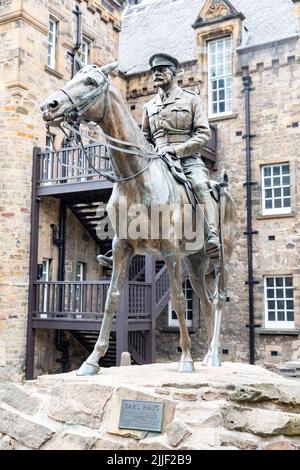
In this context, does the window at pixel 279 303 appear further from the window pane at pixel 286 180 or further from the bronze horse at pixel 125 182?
the bronze horse at pixel 125 182

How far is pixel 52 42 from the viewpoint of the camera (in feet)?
55.2

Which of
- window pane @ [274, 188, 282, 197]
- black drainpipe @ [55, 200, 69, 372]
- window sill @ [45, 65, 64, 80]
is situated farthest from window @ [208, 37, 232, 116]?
black drainpipe @ [55, 200, 69, 372]

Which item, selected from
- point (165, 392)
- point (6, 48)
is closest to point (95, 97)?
point (165, 392)

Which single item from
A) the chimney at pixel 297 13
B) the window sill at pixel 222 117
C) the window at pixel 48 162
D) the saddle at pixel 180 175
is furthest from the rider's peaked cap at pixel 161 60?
the chimney at pixel 297 13

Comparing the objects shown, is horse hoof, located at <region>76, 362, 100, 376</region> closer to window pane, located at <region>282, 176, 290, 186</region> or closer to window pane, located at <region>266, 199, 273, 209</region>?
window pane, located at <region>266, 199, 273, 209</region>

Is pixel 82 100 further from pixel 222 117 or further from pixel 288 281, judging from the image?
pixel 222 117

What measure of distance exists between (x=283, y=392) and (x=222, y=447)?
2.94 ft

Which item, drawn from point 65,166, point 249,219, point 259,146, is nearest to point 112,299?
point 65,166

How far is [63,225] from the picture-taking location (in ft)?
53.7

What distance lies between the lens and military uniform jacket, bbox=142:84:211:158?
19.7 feet

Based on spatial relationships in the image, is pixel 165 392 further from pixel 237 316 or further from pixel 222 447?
pixel 237 316

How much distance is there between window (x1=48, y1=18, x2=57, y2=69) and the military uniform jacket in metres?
11.5

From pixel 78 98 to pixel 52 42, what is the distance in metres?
13.0

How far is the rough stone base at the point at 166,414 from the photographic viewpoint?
4.40 metres
